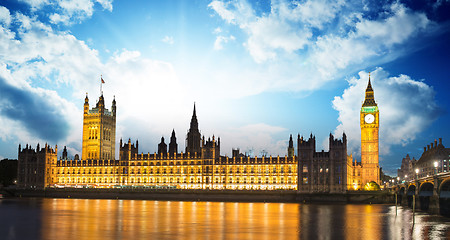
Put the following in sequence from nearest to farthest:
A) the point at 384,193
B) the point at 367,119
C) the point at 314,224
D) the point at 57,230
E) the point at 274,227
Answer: the point at 57,230
the point at 274,227
the point at 314,224
the point at 384,193
the point at 367,119

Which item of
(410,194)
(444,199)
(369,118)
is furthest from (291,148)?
(444,199)

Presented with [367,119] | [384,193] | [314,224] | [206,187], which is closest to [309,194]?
[384,193]

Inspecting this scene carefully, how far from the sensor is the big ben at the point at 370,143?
191 metres

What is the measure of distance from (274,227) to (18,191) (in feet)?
519

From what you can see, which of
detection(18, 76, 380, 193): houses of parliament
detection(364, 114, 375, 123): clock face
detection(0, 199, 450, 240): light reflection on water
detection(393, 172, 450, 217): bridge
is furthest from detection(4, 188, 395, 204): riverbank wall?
detection(0, 199, 450, 240): light reflection on water

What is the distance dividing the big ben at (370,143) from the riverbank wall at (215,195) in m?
37.0

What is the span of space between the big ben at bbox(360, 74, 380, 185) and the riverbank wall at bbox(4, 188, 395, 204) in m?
37.0

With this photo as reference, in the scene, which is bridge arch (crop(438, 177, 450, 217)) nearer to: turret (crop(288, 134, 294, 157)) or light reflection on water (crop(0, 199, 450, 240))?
light reflection on water (crop(0, 199, 450, 240))

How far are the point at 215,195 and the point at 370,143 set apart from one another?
71.9m

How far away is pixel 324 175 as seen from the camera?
15850 cm

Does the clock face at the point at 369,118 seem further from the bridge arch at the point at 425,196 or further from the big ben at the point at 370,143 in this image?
the bridge arch at the point at 425,196

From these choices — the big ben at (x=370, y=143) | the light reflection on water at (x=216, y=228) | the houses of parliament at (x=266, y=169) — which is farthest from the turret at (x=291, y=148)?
the light reflection on water at (x=216, y=228)

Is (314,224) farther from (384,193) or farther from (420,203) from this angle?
(384,193)

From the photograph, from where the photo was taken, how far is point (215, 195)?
540ft
